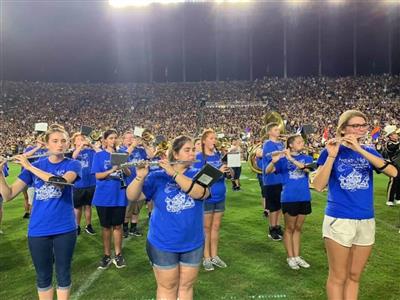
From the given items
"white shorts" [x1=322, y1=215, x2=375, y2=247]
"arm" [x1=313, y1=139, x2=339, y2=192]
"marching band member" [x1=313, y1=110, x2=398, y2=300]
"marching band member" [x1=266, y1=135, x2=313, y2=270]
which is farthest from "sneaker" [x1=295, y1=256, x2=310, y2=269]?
"arm" [x1=313, y1=139, x2=339, y2=192]

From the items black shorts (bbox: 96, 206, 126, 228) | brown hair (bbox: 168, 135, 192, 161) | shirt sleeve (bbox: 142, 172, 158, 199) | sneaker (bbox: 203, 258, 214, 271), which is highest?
brown hair (bbox: 168, 135, 192, 161)

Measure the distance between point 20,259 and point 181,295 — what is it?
4083 millimetres

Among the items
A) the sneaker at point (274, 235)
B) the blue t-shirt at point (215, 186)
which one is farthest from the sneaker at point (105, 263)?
the sneaker at point (274, 235)

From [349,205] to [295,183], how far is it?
80.0 inches

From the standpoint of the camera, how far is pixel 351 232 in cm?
A: 324

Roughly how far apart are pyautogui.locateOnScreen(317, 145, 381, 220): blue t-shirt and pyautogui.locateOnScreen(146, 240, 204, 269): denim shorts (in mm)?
1254

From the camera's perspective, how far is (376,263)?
564 centimetres

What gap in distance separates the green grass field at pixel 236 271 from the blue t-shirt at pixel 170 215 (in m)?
1.80

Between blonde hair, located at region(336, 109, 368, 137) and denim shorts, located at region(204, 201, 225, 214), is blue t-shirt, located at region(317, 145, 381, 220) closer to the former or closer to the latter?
blonde hair, located at region(336, 109, 368, 137)

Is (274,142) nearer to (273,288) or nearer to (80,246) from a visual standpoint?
(273,288)

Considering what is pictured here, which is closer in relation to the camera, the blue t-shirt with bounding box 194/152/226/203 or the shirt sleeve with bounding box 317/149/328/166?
the shirt sleeve with bounding box 317/149/328/166

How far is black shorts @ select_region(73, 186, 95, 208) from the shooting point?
6987 mm

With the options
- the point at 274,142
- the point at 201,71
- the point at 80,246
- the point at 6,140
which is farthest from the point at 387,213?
the point at 201,71

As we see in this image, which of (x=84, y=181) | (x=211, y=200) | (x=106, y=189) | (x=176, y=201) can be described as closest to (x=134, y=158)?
(x=84, y=181)
